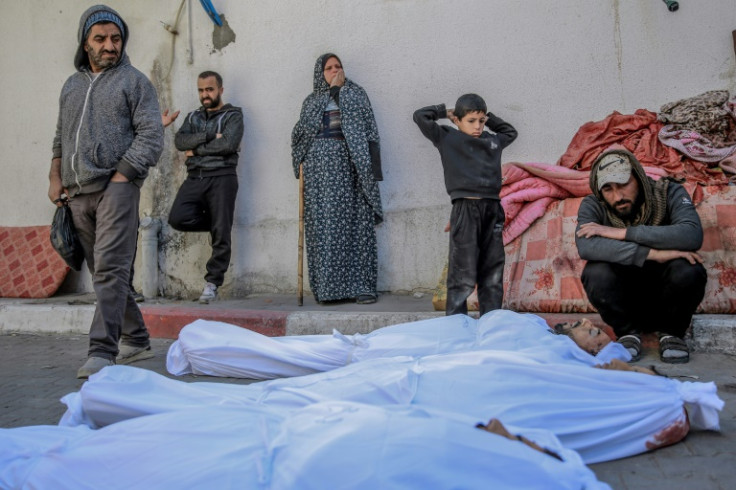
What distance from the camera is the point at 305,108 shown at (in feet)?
19.2

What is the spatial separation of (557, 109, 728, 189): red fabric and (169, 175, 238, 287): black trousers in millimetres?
2682

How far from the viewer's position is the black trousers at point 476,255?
167 inches

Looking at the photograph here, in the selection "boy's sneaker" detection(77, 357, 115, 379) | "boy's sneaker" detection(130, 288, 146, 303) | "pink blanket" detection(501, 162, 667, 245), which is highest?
"pink blanket" detection(501, 162, 667, 245)

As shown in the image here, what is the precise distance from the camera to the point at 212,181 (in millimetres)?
6031

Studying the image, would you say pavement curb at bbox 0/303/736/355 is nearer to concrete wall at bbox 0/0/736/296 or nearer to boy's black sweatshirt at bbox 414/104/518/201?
boy's black sweatshirt at bbox 414/104/518/201

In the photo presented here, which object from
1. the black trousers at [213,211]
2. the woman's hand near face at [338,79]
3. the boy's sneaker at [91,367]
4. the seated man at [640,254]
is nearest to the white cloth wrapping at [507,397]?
the boy's sneaker at [91,367]

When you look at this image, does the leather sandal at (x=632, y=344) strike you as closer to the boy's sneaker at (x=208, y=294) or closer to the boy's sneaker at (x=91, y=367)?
the boy's sneaker at (x=91, y=367)

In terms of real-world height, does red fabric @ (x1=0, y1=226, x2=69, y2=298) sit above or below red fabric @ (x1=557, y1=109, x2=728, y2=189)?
below

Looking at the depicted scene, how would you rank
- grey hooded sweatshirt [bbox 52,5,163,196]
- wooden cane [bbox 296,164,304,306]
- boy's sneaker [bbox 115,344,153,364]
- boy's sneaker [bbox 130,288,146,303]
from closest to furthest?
grey hooded sweatshirt [bbox 52,5,163,196] → boy's sneaker [bbox 115,344,153,364] → wooden cane [bbox 296,164,304,306] → boy's sneaker [bbox 130,288,146,303]

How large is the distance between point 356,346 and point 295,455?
5.60 ft

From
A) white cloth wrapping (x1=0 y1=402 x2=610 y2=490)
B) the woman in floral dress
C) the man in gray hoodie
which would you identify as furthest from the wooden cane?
white cloth wrapping (x1=0 y1=402 x2=610 y2=490)

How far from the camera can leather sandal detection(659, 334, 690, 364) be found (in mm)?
3680

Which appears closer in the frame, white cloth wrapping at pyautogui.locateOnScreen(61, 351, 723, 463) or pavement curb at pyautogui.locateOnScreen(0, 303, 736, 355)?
white cloth wrapping at pyautogui.locateOnScreen(61, 351, 723, 463)

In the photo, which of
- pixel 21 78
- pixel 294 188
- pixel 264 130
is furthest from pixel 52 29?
pixel 294 188
